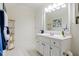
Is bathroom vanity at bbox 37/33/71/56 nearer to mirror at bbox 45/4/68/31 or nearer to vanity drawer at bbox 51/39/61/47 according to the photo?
vanity drawer at bbox 51/39/61/47

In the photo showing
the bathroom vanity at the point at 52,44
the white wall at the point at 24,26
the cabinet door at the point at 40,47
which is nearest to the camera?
the bathroom vanity at the point at 52,44

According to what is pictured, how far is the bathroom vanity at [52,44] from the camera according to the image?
7.73 feet

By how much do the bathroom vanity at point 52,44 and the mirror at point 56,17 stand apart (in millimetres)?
257

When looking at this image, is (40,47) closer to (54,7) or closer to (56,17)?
(56,17)

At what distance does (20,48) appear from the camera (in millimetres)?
2670

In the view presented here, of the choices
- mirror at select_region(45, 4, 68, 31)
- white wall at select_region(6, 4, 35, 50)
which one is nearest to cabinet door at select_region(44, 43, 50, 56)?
white wall at select_region(6, 4, 35, 50)

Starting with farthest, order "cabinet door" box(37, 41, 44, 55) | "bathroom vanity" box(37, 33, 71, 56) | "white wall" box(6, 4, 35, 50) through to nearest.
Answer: "cabinet door" box(37, 41, 44, 55), "white wall" box(6, 4, 35, 50), "bathroom vanity" box(37, 33, 71, 56)

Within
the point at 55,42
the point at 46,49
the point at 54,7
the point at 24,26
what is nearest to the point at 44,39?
the point at 46,49

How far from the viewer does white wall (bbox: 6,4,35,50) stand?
2604mm

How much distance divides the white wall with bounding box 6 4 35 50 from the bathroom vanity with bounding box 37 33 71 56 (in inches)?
8.1

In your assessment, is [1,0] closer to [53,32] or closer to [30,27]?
[30,27]

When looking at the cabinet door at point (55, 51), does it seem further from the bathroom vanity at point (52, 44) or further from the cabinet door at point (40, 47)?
the cabinet door at point (40, 47)

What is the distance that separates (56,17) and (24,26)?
2.48 ft

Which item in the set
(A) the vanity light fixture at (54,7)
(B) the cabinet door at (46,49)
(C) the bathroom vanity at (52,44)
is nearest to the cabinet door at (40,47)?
(C) the bathroom vanity at (52,44)
